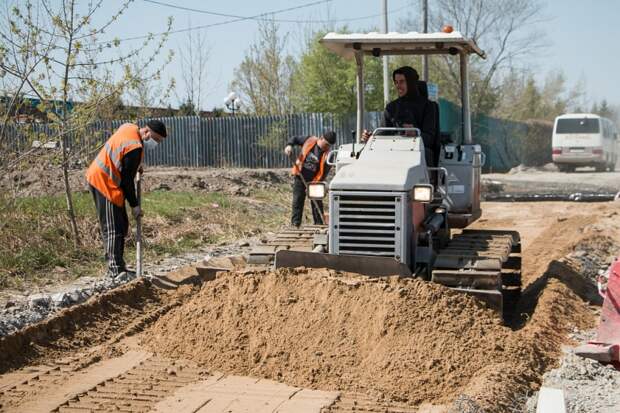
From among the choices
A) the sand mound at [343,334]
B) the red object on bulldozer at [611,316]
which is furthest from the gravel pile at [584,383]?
the sand mound at [343,334]

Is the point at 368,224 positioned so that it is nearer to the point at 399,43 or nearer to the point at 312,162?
the point at 399,43

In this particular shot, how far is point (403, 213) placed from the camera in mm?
7289

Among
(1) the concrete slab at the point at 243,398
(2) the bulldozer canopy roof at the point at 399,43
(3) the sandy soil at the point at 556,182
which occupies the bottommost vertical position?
(1) the concrete slab at the point at 243,398

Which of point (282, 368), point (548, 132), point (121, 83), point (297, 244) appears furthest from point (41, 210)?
point (548, 132)

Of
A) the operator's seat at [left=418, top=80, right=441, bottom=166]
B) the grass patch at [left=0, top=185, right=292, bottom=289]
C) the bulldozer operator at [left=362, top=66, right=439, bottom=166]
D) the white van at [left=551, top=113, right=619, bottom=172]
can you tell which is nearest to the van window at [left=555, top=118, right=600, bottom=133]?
the white van at [left=551, top=113, right=619, bottom=172]

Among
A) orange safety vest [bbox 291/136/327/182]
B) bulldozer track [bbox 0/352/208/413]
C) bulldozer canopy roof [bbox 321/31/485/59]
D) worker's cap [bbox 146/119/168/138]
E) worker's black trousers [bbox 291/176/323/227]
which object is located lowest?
bulldozer track [bbox 0/352/208/413]

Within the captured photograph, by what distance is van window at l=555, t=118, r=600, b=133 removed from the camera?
34062 millimetres

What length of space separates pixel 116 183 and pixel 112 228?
496 mm

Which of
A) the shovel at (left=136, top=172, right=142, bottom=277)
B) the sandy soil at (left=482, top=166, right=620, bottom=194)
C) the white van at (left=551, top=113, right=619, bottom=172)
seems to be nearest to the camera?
the shovel at (left=136, top=172, right=142, bottom=277)

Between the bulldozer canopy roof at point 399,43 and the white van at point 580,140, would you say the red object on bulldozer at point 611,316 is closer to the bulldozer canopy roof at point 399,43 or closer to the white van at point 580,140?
the bulldozer canopy roof at point 399,43

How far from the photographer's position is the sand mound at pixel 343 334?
6266 millimetres

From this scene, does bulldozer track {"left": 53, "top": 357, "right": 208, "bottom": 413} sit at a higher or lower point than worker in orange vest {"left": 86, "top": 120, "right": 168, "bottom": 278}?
lower

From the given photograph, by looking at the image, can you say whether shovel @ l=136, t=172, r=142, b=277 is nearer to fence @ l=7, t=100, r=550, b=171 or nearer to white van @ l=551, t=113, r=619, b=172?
fence @ l=7, t=100, r=550, b=171

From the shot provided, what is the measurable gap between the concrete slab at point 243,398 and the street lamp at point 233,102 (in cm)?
2792
